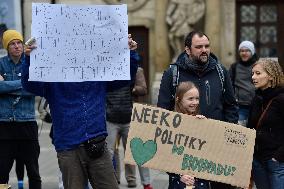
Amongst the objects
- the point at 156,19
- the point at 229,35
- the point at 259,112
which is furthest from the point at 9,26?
the point at 259,112

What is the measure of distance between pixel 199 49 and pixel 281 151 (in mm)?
1031

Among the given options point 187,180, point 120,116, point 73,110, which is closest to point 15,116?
point 120,116

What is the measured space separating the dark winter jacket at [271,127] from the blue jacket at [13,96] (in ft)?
7.62

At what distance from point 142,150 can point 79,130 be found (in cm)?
49

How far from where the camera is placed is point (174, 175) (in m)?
4.35

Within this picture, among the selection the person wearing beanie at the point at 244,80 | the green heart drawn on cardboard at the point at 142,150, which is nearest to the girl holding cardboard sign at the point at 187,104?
the green heart drawn on cardboard at the point at 142,150

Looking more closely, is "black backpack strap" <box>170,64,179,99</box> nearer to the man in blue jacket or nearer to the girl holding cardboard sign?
the girl holding cardboard sign

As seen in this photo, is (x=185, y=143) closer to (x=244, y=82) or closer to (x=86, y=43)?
(x=86, y=43)

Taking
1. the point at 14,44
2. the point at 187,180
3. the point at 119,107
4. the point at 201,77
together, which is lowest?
the point at 187,180

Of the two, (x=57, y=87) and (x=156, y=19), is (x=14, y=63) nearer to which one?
(x=57, y=87)

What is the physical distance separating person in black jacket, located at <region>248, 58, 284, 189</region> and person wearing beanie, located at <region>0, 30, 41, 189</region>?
230cm

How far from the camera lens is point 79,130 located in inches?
173

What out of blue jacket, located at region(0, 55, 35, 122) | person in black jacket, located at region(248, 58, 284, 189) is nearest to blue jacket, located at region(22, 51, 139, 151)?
person in black jacket, located at region(248, 58, 284, 189)

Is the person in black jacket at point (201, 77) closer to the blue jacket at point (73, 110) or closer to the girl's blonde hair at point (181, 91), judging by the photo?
the girl's blonde hair at point (181, 91)
